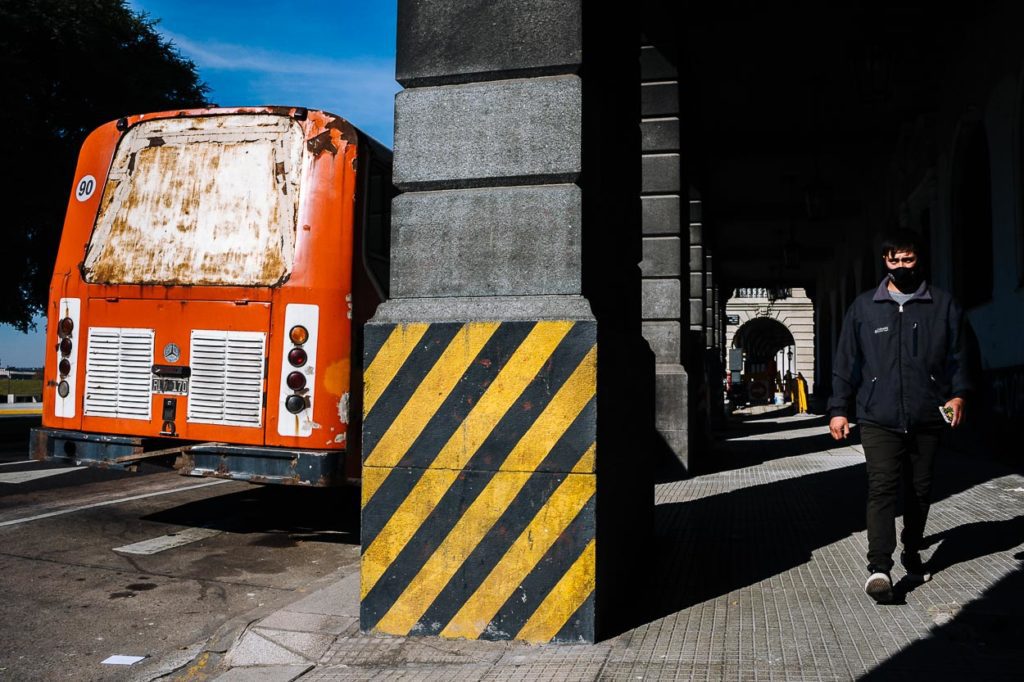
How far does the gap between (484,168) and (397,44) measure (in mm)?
758

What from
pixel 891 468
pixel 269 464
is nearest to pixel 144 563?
pixel 269 464

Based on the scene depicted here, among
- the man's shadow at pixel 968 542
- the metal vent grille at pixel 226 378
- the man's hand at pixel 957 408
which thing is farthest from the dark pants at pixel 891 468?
the metal vent grille at pixel 226 378

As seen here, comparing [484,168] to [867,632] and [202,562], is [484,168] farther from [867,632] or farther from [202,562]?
[202,562]

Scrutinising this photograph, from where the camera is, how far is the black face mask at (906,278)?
4.58 meters

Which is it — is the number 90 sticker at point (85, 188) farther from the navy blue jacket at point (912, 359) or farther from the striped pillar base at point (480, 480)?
the navy blue jacket at point (912, 359)

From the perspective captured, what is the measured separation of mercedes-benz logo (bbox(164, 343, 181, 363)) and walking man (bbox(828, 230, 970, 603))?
4.70m

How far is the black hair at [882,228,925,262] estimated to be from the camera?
4.55 metres

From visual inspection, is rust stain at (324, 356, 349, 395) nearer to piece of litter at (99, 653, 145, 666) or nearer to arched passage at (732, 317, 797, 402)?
piece of litter at (99, 653, 145, 666)

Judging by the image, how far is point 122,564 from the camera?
6113 mm

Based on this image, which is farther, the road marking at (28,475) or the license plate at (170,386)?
the road marking at (28,475)

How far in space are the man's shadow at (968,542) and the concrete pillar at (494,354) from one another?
186 centimetres

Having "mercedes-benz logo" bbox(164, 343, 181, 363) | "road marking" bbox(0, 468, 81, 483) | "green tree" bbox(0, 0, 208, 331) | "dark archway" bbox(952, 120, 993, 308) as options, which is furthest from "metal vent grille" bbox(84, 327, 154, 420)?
"green tree" bbox(0, 0, 208, 331)

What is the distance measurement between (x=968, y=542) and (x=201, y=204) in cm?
578

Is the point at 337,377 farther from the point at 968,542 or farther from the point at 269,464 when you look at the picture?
the point at 968,542
